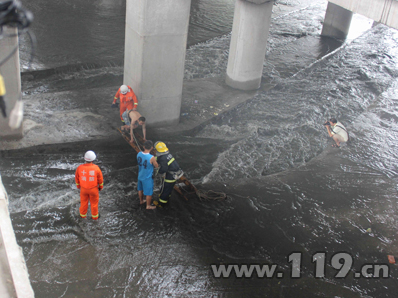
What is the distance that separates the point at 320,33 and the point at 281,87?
9941 millimetres

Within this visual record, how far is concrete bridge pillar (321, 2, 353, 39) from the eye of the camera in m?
22.1

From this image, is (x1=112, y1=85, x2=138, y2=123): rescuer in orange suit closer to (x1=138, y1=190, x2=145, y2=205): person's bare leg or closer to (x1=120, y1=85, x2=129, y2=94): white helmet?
(x1=120, y1=85, x2=129, y2=94): white helmet

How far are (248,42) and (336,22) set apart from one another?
1153cm

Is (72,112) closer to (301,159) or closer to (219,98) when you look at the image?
(219,98)

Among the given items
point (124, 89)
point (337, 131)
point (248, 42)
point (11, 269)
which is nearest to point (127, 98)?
point (124, 89)

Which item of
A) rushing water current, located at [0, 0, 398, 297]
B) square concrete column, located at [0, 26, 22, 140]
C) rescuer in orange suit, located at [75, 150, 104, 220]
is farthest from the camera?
square concrete column, located at [0, 26, 22, 140]

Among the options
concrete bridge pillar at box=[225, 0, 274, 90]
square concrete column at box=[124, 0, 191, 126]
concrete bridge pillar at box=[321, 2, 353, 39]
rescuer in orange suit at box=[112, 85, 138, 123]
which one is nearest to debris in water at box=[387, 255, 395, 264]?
square concrete column at box=[124, 0, 191, 126]

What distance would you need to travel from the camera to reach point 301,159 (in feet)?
35.4

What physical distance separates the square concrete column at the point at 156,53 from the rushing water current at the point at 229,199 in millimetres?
1088

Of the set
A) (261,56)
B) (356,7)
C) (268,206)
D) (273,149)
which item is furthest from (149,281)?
(261,56)

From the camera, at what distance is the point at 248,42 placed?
13.6 meters

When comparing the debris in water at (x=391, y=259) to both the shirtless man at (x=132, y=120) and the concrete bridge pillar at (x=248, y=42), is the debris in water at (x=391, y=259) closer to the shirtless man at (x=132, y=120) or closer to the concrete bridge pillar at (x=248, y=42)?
the shirtless man at (x=132, y=120)

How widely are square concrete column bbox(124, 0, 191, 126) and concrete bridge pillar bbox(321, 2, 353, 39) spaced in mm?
15696

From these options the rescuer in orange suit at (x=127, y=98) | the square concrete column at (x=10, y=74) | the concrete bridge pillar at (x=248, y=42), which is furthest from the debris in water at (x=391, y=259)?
the square concrete column at (x=10, y=74)
